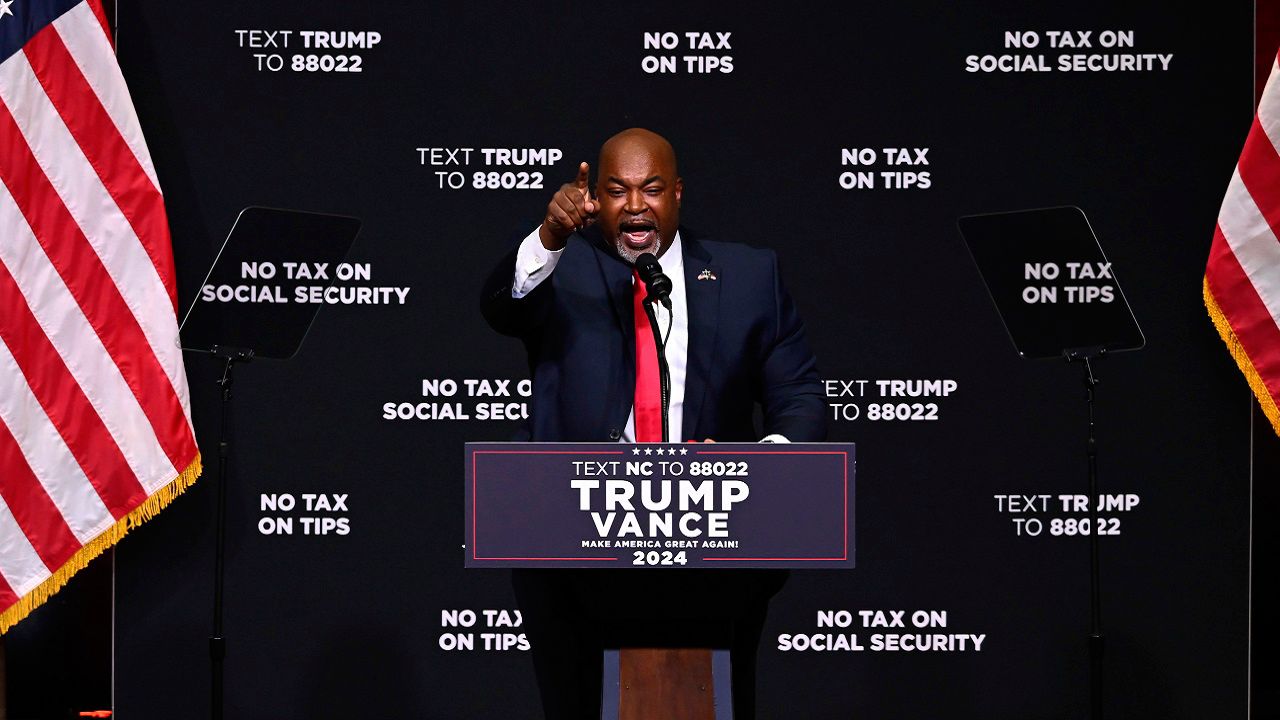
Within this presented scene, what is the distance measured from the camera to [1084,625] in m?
4.59

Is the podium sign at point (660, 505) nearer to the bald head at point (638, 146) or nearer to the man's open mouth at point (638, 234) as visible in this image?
the man's open mouth at point (638, 234)

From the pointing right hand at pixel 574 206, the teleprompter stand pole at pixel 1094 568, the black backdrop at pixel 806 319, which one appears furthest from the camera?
the black backdrop at pixel 806 319

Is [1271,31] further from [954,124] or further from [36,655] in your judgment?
[36,655]

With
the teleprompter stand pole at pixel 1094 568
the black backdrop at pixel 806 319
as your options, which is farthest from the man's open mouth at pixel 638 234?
the black backdrop at pixel 806 319

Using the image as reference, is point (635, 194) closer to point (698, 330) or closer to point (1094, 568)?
point (698, 330)

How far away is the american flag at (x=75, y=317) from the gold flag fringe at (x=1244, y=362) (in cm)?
319

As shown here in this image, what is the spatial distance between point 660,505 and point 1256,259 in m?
2.73

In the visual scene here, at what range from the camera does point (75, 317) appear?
4.28m

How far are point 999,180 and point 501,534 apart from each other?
2910 millimetres

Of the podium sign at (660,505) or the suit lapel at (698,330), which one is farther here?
the suit lapel at (698,330)

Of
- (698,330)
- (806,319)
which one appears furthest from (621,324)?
(806,319)

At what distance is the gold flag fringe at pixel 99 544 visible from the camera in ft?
13.8

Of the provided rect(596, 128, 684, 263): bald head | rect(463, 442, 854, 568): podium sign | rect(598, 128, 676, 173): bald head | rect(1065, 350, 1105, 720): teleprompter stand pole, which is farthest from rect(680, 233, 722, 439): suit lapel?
rect(1065, 350, 1105, 720): teleprompter stand pole

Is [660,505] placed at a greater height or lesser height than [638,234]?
lesser
